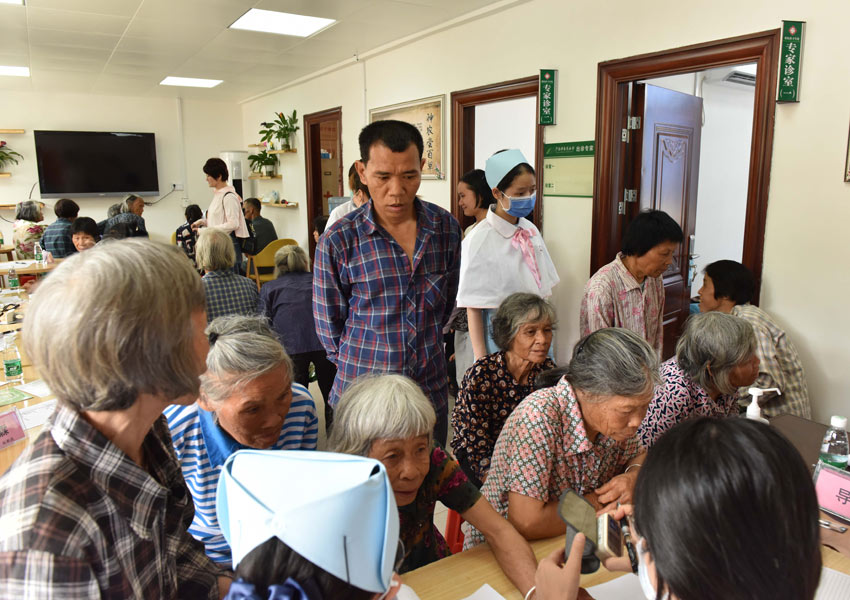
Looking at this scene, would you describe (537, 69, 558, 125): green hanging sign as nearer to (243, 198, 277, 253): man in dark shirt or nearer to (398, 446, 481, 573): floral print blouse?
(398, 446, 481, 573): floral print blouse

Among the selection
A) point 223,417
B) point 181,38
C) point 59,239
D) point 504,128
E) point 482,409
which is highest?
point 181,38

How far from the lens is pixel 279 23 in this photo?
4582 mm

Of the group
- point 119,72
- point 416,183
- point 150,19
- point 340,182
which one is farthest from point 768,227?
point 119,72

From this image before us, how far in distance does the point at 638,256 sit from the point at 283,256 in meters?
1.93

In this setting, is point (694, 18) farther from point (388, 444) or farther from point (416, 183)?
point (388, 444)

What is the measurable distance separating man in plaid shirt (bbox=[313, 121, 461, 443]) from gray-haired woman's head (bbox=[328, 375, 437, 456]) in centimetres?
54

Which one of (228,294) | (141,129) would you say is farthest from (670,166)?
(141,129)

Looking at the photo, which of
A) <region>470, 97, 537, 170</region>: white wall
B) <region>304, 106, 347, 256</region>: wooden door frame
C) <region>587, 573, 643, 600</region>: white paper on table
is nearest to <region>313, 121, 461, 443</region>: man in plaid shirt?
<region>587, 573, 643, 600</region>: white paper on table

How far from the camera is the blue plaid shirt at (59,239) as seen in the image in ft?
17.8

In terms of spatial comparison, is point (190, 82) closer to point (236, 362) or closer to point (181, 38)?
point (181, 38)

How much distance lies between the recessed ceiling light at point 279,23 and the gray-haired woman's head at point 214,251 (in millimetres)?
1985

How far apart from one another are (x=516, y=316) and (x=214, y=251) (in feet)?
5.82

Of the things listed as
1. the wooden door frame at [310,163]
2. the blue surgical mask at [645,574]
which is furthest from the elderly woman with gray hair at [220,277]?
the wooden door frame at [310,163]

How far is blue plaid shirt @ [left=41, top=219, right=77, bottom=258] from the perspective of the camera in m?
5.42
